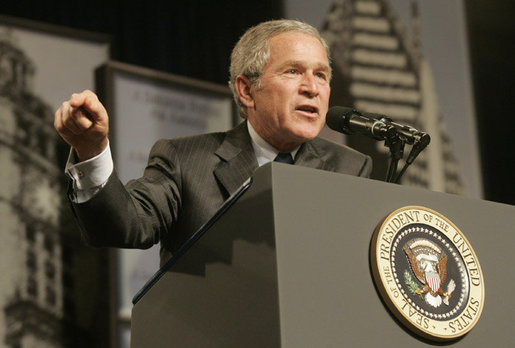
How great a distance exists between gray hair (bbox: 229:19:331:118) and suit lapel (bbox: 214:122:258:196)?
0.53ft

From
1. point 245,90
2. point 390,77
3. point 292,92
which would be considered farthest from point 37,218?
point 390,77

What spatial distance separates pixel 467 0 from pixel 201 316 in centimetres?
346

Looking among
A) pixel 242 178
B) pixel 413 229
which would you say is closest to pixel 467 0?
pixel 242 178

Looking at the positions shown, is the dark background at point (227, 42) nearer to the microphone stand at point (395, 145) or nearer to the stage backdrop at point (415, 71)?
the stage backdrop at point (415, 71)

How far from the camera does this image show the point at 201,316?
1224 mm

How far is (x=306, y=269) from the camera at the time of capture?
1079 millimetres

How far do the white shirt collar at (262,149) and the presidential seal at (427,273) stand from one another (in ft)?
→ 2.46

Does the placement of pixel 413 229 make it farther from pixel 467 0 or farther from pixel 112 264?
pixel 467 0

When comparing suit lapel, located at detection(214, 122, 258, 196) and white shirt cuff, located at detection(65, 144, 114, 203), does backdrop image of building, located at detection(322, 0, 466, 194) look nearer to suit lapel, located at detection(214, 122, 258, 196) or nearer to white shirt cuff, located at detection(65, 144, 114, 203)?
suit lapel, located at detection(214, 122, 258, 196)

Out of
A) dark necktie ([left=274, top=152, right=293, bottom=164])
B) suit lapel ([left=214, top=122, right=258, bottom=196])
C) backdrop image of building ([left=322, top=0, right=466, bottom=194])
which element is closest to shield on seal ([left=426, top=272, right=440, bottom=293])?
suit lapel ([left=214, top=122, right=258, bottom=196])

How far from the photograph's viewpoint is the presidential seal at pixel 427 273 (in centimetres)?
112

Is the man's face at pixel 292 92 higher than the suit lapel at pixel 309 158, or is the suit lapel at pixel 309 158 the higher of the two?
the man's face at pixel 292 92

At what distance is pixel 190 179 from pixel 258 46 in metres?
0.43

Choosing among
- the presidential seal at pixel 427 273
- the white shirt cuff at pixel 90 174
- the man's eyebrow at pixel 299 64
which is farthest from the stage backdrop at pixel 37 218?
the presidential seal at pixel 427 273
